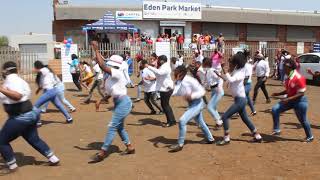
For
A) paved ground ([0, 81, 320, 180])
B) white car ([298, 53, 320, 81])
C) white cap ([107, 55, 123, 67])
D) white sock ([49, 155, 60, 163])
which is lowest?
paved ground ([0, 81, 320, 180])

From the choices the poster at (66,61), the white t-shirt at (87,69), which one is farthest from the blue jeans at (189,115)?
the poster at (66,61)

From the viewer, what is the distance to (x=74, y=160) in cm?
786

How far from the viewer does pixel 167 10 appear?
101ft

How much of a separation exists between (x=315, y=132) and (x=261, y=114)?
2.37 metres

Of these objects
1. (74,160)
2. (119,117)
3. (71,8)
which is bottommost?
(74,160)

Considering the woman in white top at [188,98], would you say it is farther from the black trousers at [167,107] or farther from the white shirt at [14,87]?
the white shirt at [14,87]

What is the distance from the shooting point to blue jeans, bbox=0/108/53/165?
22.7ft

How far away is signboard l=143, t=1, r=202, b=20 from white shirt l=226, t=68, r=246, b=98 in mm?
22481

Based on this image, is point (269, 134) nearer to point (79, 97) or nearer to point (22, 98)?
point (22, 98)

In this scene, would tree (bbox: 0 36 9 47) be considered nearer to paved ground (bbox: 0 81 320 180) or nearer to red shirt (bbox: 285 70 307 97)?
paved ground (bbox: 0 81 320 180)

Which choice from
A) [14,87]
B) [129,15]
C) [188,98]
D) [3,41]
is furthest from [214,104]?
[3,41]

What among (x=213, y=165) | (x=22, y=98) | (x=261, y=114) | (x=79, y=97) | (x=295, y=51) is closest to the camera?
(x=22, y=98)

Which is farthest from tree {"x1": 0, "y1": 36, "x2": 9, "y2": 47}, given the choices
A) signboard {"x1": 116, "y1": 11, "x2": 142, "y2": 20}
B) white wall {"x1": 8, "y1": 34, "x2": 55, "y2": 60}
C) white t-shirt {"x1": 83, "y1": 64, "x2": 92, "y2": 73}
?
white t-shirt {"x1": 83, "y1": 64, "x2": 92, "y2": 73}

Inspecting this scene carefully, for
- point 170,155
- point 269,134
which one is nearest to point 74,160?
point 170,155
